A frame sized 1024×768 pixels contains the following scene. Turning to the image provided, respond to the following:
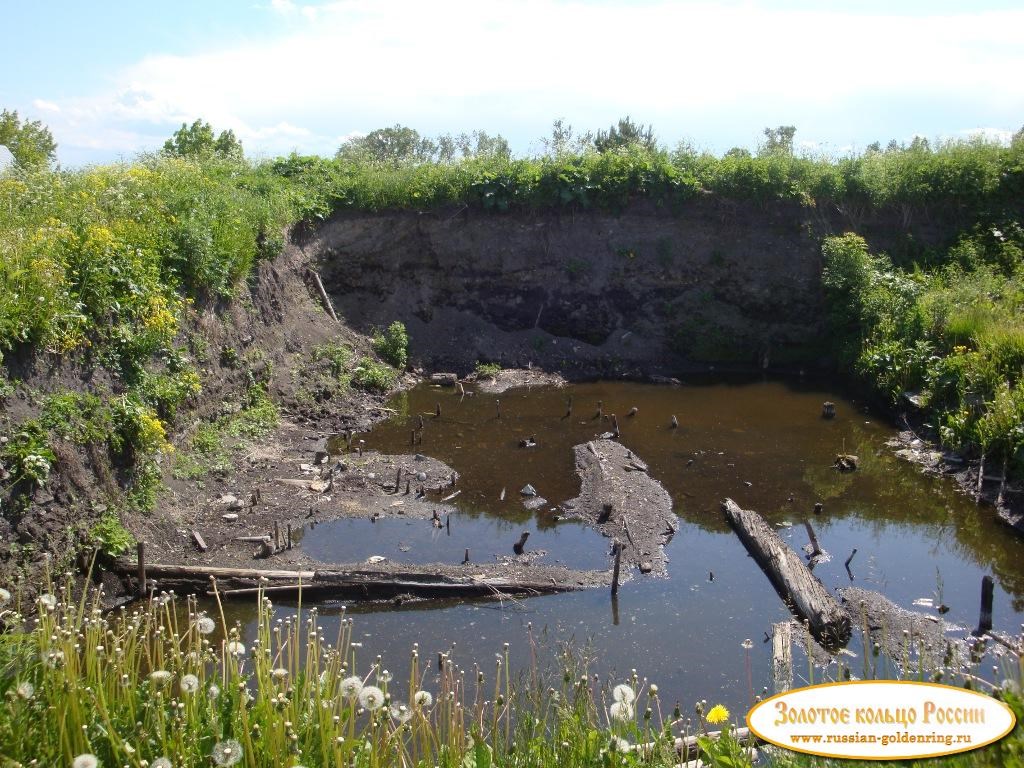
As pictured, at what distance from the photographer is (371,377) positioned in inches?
699

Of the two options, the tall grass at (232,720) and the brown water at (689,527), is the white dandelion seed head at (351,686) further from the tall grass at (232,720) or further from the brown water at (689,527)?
the brown water at (689,527)

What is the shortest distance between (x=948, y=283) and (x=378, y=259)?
12419 millimetres

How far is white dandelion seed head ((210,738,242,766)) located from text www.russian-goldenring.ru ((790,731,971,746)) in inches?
99.5

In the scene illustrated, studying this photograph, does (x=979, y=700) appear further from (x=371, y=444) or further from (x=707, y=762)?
(x=371, y=444)

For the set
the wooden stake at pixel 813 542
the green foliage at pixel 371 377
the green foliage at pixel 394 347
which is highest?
the green foliage at pixel 394 347

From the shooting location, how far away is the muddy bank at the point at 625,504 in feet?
36.5

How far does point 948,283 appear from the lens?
59.7ft

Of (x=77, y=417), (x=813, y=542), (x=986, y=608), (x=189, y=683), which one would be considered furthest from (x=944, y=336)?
(x=189, y=683)

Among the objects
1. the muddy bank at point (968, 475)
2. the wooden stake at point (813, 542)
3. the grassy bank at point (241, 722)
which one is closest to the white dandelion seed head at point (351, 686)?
the grassy bank at point (241, 722)

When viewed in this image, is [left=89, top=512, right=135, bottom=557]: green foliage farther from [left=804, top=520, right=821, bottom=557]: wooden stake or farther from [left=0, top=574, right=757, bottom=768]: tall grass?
[left=804, top=520, right=821, bottom=557]: wooden stake

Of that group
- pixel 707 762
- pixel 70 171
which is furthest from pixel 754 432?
pixel 70 171

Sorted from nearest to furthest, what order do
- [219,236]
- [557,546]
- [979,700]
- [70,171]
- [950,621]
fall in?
[979,700]
[950,621]
[557,546]
[219,236]
[70,171]
